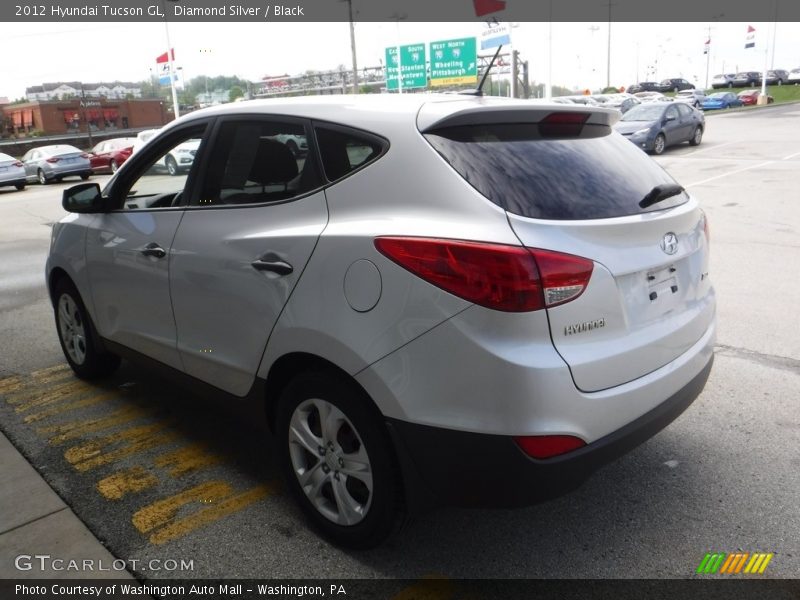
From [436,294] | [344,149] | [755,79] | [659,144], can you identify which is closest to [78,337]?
[344,149]

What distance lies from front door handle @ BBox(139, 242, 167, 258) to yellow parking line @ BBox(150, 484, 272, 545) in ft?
4.06

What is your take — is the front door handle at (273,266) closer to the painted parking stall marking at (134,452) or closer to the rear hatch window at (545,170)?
the rear hatch window at (545,170)

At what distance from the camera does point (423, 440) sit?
2361 mm

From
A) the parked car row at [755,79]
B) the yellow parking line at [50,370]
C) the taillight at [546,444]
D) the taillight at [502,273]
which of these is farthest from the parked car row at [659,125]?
the parked car row at [755,79]

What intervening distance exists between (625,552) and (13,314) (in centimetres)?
642

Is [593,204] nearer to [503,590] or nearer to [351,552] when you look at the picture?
[503,590]

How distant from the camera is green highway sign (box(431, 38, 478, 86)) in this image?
150ft

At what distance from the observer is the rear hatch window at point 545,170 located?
240cm

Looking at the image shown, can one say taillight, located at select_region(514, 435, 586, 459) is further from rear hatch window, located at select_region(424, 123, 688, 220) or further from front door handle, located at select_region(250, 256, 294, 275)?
front door handle, located at select_region(250, 256, 294, 275)

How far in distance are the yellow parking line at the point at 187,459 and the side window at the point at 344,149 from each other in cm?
178

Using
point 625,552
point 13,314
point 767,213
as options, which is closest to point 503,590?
point 625,552

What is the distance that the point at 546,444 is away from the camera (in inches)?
88.3
